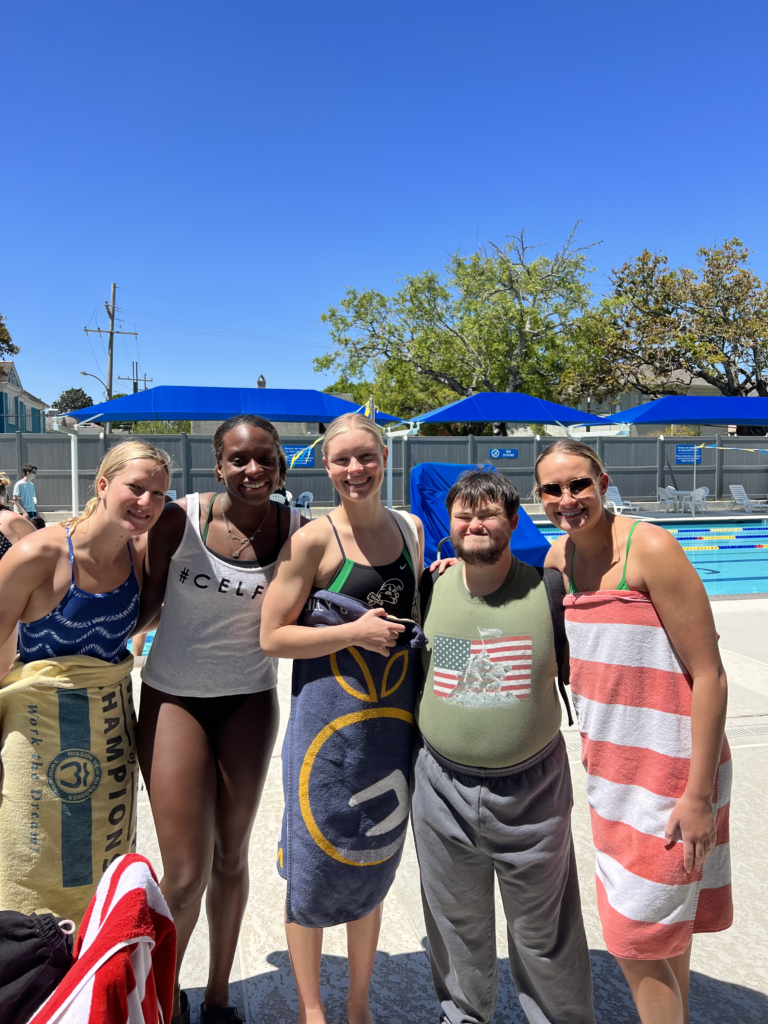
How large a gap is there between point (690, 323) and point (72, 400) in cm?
8474

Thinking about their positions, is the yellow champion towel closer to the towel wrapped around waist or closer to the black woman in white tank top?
the black woman in white tank top

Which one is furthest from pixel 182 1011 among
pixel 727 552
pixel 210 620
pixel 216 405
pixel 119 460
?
pixel 727 552

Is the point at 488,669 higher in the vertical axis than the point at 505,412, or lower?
lower

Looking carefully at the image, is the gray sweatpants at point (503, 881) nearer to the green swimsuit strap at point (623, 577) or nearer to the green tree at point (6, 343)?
the green swimsuit strap at point (623, 577)

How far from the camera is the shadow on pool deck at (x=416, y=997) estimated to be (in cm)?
218

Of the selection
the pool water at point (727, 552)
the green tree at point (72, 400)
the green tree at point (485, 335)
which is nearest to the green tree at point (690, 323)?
the green tree at point (485, 335)

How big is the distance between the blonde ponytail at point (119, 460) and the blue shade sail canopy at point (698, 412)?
17115 millimetres

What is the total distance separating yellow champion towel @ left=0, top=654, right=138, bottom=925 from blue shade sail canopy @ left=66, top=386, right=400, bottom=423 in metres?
12.8

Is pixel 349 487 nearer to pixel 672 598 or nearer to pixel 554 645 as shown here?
pixel 554 645

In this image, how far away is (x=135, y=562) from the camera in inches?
85.0

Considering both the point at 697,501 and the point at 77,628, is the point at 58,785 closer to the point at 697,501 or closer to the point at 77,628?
the point at 77,628

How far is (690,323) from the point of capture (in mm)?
33469

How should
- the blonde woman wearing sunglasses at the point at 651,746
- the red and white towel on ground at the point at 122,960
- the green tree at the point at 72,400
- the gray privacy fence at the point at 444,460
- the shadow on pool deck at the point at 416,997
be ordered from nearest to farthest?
the red and white towel on ground at the point at 122,960 → the blonde woman wearing sunglasses at the point at 651,746 → the shadow on pool deck at the point at 416,997 → the gray privacy fence at the point at 444,460 → the green tree at the point at 72,400

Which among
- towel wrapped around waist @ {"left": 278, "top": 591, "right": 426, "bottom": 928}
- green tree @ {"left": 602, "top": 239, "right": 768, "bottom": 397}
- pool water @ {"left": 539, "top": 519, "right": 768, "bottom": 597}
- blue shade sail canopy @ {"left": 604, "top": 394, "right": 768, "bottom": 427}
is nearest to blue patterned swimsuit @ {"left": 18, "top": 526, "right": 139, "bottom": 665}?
towel wrapped around waist @ {"left": 278, "top": 591, "right": 426, "bottom": 928}
